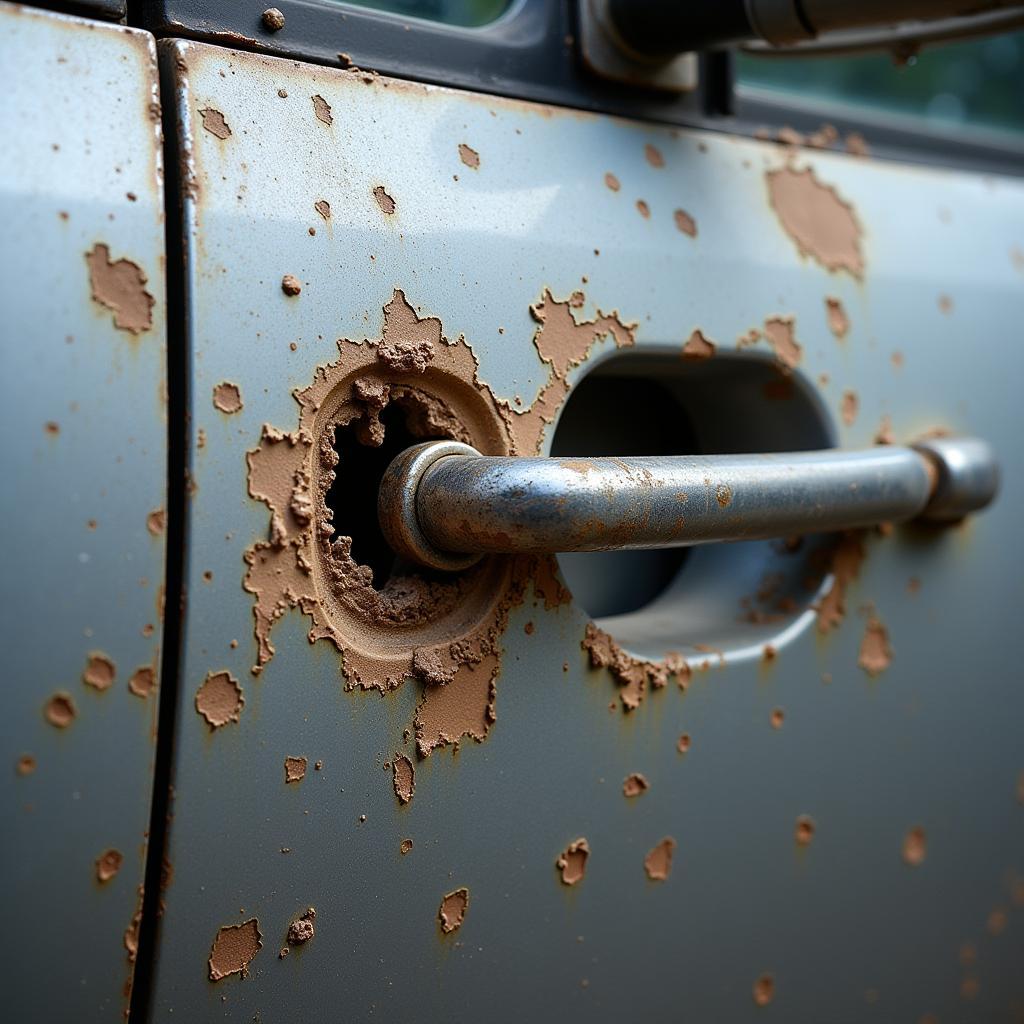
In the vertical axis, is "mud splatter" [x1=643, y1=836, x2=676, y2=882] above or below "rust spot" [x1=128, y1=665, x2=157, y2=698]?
below

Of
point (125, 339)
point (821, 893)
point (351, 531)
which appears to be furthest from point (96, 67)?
point (821, 893)

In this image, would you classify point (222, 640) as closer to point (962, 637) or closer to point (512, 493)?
point (512, 493)

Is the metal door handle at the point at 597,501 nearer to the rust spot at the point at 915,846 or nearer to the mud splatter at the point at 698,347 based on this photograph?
the mud splatter at the point at 698,347

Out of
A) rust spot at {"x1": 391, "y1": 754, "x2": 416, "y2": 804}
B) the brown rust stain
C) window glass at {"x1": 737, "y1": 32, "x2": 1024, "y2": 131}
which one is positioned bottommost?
rust spot at {"x1": 391, "y1": 754, "x2": 416, "y2": 804}

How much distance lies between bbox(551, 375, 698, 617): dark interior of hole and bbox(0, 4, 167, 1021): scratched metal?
400 mm

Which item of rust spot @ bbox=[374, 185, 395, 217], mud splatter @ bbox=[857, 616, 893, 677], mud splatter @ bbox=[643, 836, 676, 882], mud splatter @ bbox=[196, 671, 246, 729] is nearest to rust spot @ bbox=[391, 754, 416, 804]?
mud splatter @ bbox=[196, 671, 246, 729]

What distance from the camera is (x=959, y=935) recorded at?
114 cm

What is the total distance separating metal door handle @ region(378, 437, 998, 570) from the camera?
2.36 ft

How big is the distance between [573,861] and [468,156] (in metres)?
0.52

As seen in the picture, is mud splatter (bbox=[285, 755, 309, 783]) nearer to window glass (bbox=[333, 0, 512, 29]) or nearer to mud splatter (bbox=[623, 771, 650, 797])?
mud splatter (bbox=[623, 771, 650, 797])

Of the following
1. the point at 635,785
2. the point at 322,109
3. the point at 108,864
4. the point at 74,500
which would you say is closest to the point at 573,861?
the point at 635,785

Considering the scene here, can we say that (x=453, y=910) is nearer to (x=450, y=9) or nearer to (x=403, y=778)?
(x=403, y=778)

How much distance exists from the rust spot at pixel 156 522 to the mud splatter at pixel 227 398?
0.23 ft

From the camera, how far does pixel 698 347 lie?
3.02 feet
